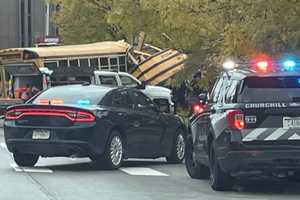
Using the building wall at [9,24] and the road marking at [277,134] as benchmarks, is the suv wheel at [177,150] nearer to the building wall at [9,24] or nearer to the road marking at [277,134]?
the road marking at [277,134]

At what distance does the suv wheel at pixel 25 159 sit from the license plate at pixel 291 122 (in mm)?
5362

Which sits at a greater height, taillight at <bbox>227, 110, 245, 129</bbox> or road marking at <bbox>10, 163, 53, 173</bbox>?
taillight at <bbox>227, 110, 245, 129</bbox>

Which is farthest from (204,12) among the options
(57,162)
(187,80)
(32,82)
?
(32,82)

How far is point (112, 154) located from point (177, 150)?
2.41 meters

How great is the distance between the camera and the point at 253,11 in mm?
14867

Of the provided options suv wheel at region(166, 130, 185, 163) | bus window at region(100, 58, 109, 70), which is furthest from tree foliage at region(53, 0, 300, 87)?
bus window at region(100, 58, 109, 70)

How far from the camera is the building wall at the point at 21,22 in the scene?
6869 centimetres

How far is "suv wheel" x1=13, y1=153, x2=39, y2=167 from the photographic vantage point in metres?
14.4

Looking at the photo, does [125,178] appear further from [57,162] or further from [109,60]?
[109,60]

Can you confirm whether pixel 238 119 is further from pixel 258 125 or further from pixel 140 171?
pixel 140 171

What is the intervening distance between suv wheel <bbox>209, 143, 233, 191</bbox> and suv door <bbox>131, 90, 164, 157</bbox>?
12.0 feet

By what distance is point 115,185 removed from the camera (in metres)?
11.9

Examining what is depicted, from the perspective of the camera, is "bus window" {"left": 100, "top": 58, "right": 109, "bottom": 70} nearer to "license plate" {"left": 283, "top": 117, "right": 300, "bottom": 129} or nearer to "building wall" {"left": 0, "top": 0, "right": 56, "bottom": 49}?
"license plate" {"left": 283, "top": 117, "right": 300, "bottom": 129}

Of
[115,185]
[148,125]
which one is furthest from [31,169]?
[115,185]
